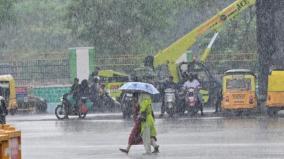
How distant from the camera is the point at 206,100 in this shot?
3519 centimetres

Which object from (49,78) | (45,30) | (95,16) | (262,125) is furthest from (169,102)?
(45,30)

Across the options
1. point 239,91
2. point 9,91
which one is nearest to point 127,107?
point 239,91

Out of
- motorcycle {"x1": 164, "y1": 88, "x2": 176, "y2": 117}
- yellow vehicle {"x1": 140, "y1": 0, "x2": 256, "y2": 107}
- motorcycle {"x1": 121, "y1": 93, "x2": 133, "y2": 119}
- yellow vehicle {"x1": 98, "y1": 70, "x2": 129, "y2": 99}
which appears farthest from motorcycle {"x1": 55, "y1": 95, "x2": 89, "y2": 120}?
yellow vehicle {"x1": 140, "y1": 0, "x2": 256, "y2": 107}

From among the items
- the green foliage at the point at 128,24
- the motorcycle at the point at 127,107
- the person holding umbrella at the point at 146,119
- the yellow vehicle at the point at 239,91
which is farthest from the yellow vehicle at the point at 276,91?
the green foliage at the point at 128,24

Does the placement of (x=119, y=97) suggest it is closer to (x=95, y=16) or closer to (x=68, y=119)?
(x=68, y=119)

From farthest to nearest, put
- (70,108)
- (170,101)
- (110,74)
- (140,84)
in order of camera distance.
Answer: (110,74)
(70,108)
(170,101)
(140,84)

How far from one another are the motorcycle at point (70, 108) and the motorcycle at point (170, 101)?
2.87 metres

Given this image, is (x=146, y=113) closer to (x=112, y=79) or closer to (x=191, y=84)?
(x=191, y=84)

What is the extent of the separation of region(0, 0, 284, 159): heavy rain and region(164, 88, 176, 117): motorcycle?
4cm

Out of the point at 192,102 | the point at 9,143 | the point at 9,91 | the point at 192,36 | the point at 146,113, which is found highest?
the point at 192,36

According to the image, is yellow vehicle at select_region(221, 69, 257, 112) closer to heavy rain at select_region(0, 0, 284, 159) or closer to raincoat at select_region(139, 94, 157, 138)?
heavy rain at select_region(0, 0, 284, 159)

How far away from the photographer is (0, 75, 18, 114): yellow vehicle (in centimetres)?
3466

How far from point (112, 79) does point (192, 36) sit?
386cm

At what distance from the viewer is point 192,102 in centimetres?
3066
